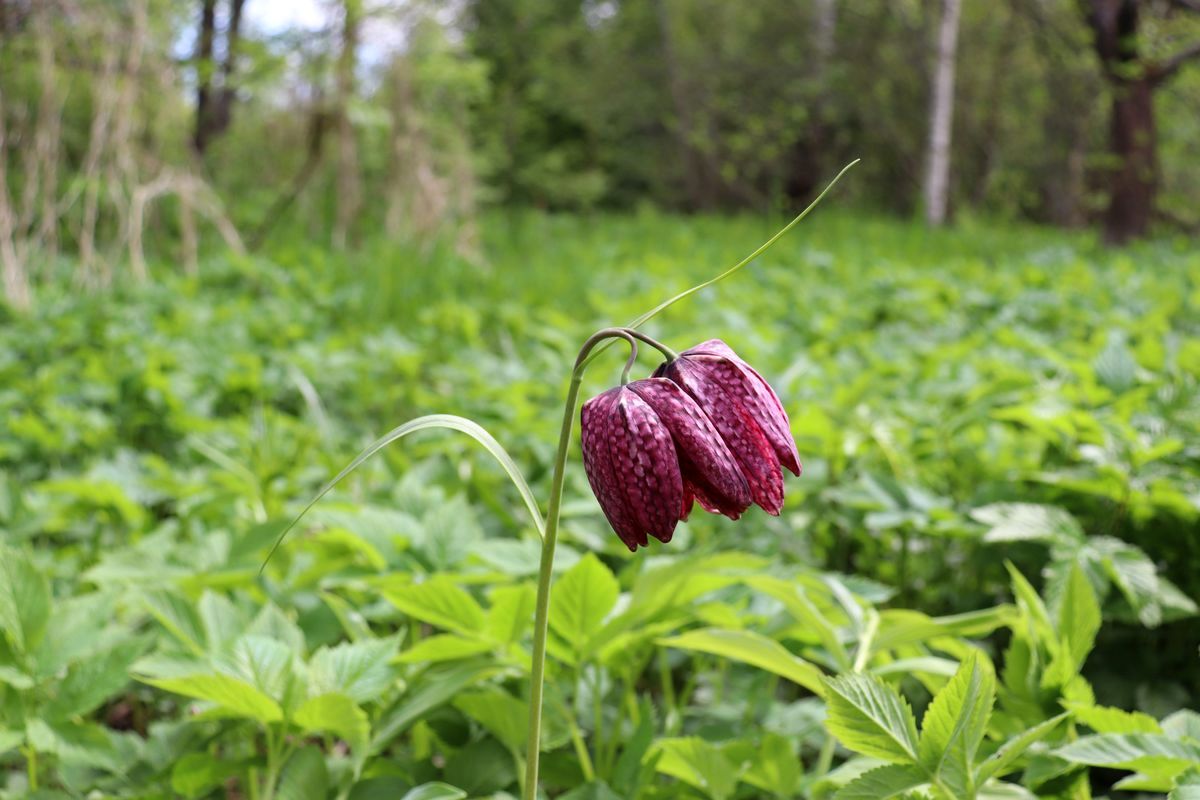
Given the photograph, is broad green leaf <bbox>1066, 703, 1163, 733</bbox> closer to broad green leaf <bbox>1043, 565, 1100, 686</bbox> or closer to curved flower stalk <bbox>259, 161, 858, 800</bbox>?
broad green leaf <bbox>1043, 565, 1100, 686</bbox>

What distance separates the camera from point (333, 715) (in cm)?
110

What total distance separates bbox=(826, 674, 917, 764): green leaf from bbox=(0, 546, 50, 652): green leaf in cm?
91

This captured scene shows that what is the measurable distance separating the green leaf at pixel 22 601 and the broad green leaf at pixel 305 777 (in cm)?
35

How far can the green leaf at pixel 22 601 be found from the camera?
1.22 m

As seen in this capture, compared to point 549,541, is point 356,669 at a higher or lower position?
lower

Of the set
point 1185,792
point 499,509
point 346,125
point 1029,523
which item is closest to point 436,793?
point 1185,792

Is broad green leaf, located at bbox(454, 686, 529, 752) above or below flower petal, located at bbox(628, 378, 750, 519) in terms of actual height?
below

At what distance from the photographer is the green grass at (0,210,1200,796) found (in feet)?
4.22

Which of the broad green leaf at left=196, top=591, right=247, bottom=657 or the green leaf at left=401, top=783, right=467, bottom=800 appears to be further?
the broad green leaf at left=196, top=591, right=247, bottom=657

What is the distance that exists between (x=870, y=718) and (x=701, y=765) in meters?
0.31

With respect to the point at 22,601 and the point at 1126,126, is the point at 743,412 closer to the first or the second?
the point at 22,601

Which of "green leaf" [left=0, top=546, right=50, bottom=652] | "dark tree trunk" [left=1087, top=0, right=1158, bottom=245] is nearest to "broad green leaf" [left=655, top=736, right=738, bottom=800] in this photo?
"green leaf" [left=0, top=546, right=50, bottom=652]

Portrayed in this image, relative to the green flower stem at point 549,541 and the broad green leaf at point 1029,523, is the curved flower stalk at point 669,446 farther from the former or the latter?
the broad green leaf at point 1029,523

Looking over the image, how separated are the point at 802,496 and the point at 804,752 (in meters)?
0.53
